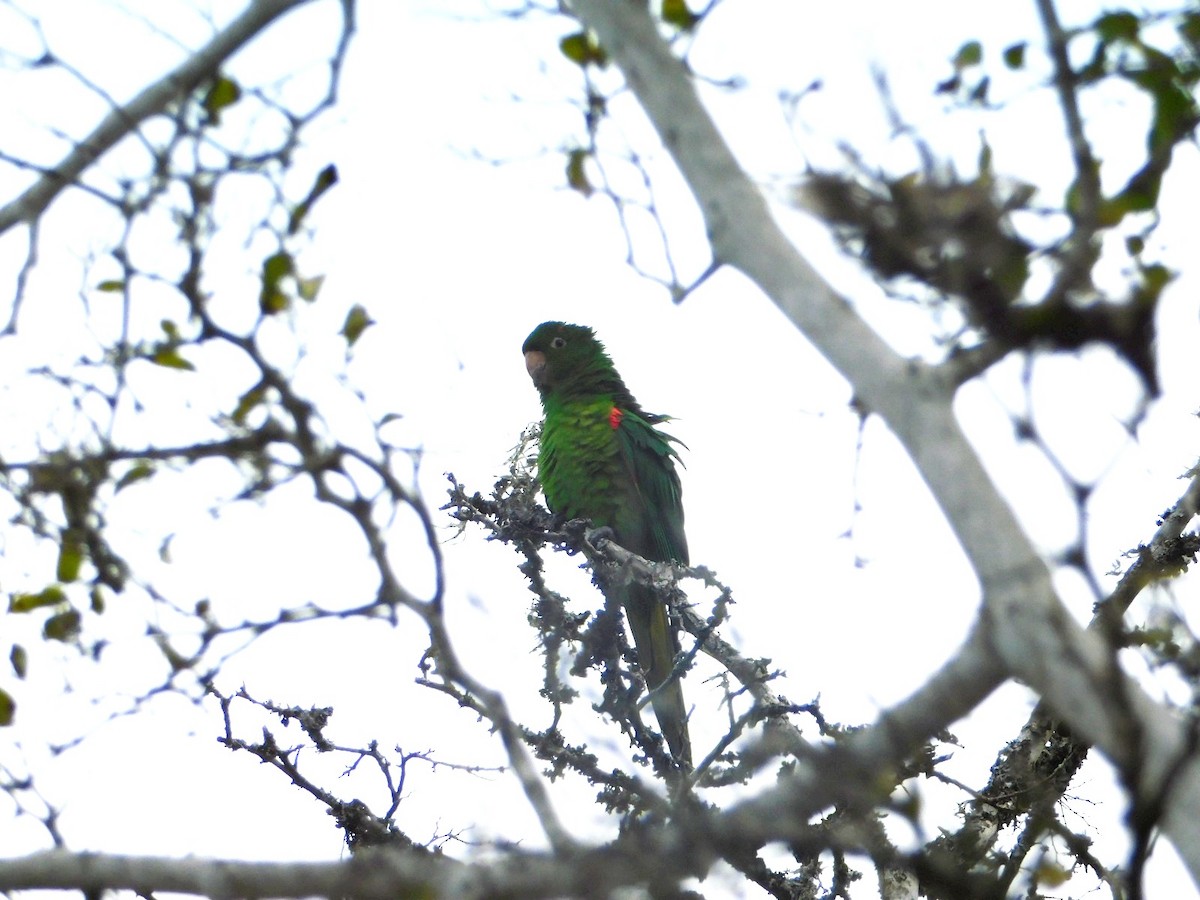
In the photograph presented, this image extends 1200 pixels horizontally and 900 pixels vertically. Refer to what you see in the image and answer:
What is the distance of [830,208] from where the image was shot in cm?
189

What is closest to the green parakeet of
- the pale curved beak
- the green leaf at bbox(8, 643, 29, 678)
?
the pale curved beak

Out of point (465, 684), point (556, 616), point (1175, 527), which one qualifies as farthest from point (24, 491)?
point (1175, 527)

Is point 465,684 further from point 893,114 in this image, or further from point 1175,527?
point 1175,527

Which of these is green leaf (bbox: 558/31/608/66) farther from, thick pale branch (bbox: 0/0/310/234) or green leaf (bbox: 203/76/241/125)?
Answer: green leaf (bbox: 203/76/241/125)

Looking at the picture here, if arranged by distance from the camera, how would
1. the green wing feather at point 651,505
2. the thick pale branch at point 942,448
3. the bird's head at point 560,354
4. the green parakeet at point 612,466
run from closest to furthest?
the thick pale branch at point 942,448, the green wing feather at point 651,505, the green parakeet at point 612,466, the bird's head at point 560,354

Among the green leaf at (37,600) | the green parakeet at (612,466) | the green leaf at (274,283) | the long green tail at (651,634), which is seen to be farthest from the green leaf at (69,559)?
the green parakeet at (612,466)

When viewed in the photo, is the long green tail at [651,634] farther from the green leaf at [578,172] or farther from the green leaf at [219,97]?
the green leaf at [219,97]

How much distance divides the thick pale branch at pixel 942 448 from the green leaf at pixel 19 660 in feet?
6.71

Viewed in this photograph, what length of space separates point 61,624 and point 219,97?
51.9 inches

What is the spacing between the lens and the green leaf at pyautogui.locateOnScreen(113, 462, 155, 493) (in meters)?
2.54

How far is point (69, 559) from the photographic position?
8.86 feet

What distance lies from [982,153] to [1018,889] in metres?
1.38

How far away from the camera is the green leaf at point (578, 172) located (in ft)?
8.90

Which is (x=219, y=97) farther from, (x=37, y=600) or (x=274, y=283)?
(x=37, y=600)
